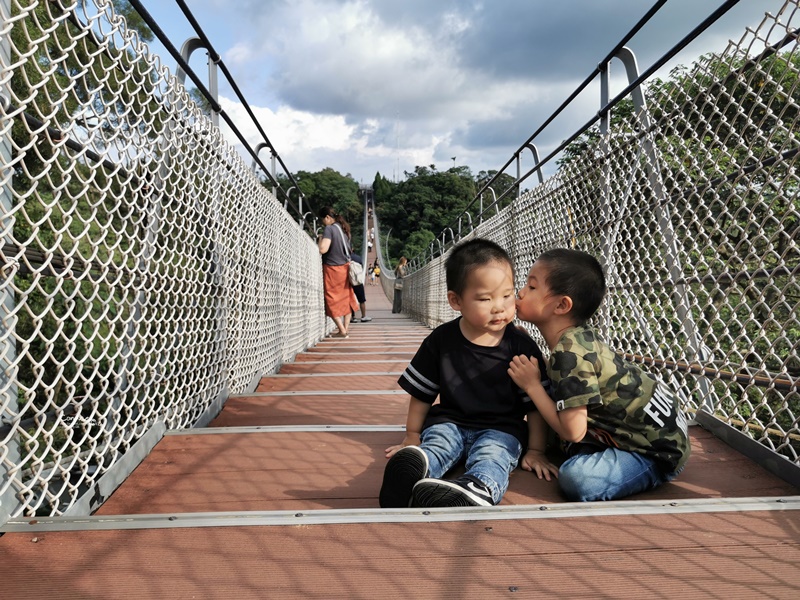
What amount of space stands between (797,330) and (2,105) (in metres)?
3.24

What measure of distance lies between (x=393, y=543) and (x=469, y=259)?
85cm

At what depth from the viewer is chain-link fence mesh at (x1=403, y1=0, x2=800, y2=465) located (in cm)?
176

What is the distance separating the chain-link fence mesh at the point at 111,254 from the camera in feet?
4.20

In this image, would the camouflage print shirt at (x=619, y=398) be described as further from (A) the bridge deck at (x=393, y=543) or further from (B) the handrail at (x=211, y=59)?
(B) the handrail at (x=211, y=59)

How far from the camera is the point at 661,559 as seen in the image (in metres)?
1.19

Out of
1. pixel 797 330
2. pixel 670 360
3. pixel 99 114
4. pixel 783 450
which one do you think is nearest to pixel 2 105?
pixel 99 114

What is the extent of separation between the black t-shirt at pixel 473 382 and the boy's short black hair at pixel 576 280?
25cm

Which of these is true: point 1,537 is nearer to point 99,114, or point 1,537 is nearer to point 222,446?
point 222,446

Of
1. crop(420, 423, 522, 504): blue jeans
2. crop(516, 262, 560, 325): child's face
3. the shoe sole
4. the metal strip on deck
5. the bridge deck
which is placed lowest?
the bridge deck

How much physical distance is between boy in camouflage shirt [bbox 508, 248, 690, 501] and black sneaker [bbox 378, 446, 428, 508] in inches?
14.8

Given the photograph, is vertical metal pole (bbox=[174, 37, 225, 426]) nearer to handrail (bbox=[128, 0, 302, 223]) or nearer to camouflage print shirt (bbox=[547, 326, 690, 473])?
handrail (bbox=[128, 0, 302, 223])

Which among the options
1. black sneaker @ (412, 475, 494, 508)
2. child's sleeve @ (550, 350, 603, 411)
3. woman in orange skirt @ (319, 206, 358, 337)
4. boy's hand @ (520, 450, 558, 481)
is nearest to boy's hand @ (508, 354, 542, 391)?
child's sleeve @ (550, 350, 603, 411)

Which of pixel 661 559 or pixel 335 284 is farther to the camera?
pixel 335 284

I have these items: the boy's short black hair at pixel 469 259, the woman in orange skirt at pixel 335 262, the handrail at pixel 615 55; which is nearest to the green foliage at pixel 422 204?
the woman in orange skirt at pixel 335 262
